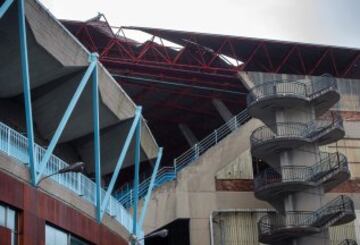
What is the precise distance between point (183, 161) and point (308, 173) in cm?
1635

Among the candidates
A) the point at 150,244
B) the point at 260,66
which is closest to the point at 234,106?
the point at 260,66

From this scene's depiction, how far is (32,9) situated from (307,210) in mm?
Result: 25937

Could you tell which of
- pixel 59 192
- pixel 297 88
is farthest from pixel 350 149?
pixel 59 192

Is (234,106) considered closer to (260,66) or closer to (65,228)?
(260,66)

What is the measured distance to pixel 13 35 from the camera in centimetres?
3509

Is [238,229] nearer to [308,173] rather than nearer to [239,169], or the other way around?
[239,169]

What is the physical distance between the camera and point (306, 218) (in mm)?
51938

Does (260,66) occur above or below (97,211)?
above

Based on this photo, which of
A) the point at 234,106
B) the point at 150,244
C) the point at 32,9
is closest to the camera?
the point at 32,9

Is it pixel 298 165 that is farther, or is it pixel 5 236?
pixel 298 165

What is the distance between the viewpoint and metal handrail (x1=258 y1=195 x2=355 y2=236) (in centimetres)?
5160

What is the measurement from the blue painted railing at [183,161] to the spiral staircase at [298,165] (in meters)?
7.17

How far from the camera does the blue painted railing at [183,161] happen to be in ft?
195

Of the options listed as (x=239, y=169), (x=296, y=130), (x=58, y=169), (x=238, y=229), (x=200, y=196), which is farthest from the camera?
(x=239, y=169)
